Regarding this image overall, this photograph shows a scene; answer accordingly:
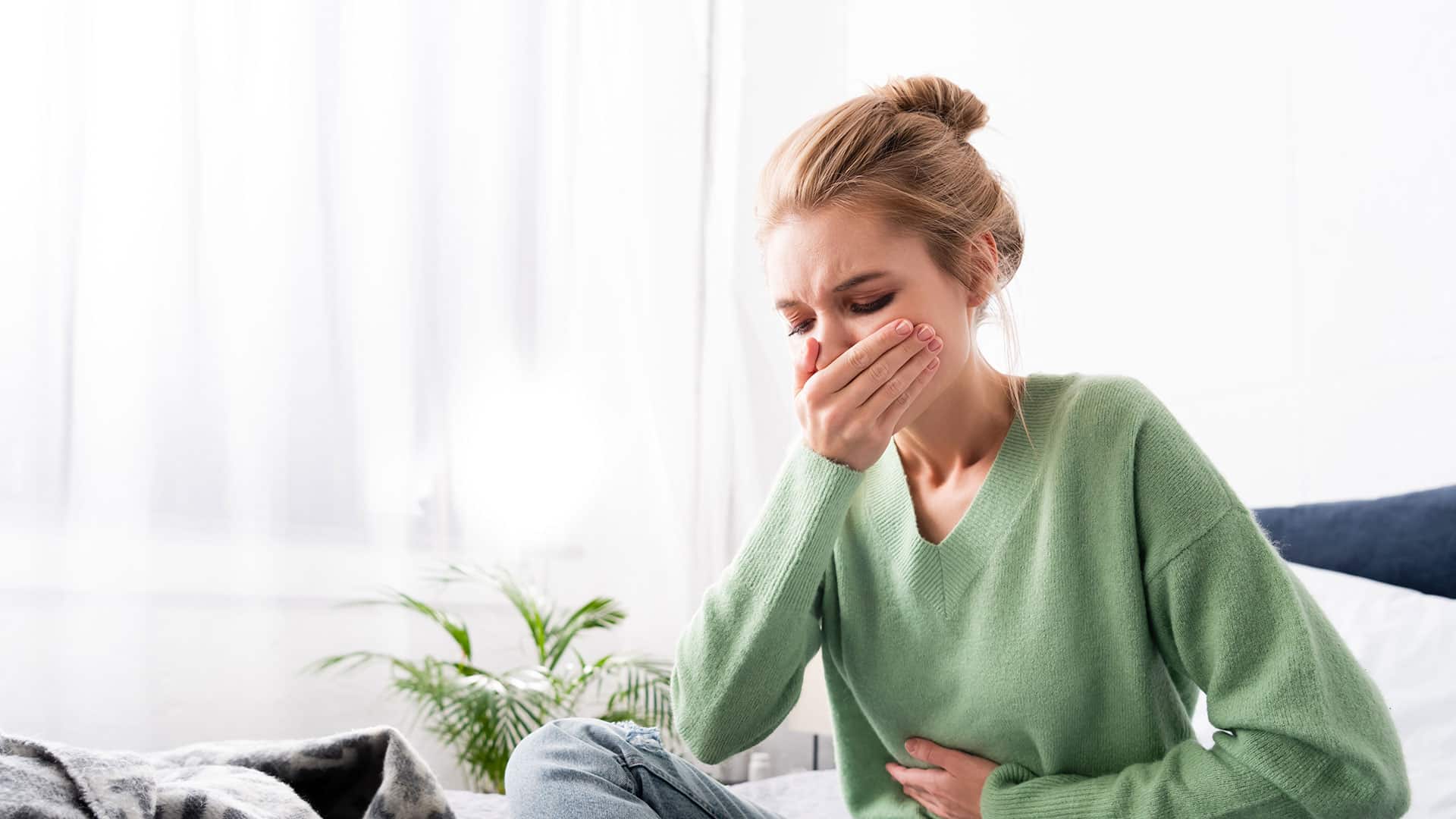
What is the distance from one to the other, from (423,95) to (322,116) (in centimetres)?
26

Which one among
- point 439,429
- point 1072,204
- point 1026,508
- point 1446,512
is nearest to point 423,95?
point 439,429

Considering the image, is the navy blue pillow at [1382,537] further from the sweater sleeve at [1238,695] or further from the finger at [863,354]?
the finger at [863,354]

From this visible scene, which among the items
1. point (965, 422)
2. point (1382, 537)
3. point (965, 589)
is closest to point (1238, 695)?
point (965, 589)

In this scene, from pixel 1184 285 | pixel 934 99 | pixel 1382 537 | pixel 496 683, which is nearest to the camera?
pixel 934 99

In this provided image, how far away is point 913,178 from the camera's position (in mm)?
1182

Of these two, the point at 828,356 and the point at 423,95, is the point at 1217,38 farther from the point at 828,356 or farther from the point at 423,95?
the point at 423,95

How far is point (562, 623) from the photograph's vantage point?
2799mm

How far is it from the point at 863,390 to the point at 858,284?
0.11 m

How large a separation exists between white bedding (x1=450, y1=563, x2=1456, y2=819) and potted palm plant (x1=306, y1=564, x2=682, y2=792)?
64cm

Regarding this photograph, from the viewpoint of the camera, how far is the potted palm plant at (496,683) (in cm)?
228

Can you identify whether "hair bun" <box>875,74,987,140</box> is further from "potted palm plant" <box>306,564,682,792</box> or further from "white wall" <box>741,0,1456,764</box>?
"potted palm plant" <box>306,564,682,792</box>

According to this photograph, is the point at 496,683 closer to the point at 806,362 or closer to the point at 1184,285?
the point at 806,362

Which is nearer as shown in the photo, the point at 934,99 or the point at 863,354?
the point at 863,354

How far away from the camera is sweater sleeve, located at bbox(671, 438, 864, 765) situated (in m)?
1.21
